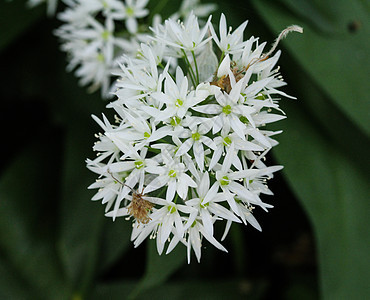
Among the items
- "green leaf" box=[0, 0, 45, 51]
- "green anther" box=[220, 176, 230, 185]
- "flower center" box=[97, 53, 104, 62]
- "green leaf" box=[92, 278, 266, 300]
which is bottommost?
"green leaf" box=[92, 278, 266, 300]

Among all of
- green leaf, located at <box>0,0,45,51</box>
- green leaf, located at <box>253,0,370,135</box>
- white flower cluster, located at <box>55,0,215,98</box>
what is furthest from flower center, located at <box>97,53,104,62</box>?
green leaf, located at <box>253,0,370,135</box>

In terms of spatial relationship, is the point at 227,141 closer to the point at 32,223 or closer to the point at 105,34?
the point at 105,34

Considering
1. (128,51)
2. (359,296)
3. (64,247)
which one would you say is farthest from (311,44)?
(64,247)

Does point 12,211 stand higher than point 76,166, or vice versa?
point 76,166

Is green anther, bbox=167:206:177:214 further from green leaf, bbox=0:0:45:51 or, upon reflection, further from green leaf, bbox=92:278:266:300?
green leaf, bbox=0:0:45:51

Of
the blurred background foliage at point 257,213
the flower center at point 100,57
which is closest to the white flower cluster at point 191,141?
the blurred background foliage at point 257,213

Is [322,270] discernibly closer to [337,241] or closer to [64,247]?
[337,241]

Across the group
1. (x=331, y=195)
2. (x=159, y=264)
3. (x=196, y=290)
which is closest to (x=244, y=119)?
(x=159, y=264)
